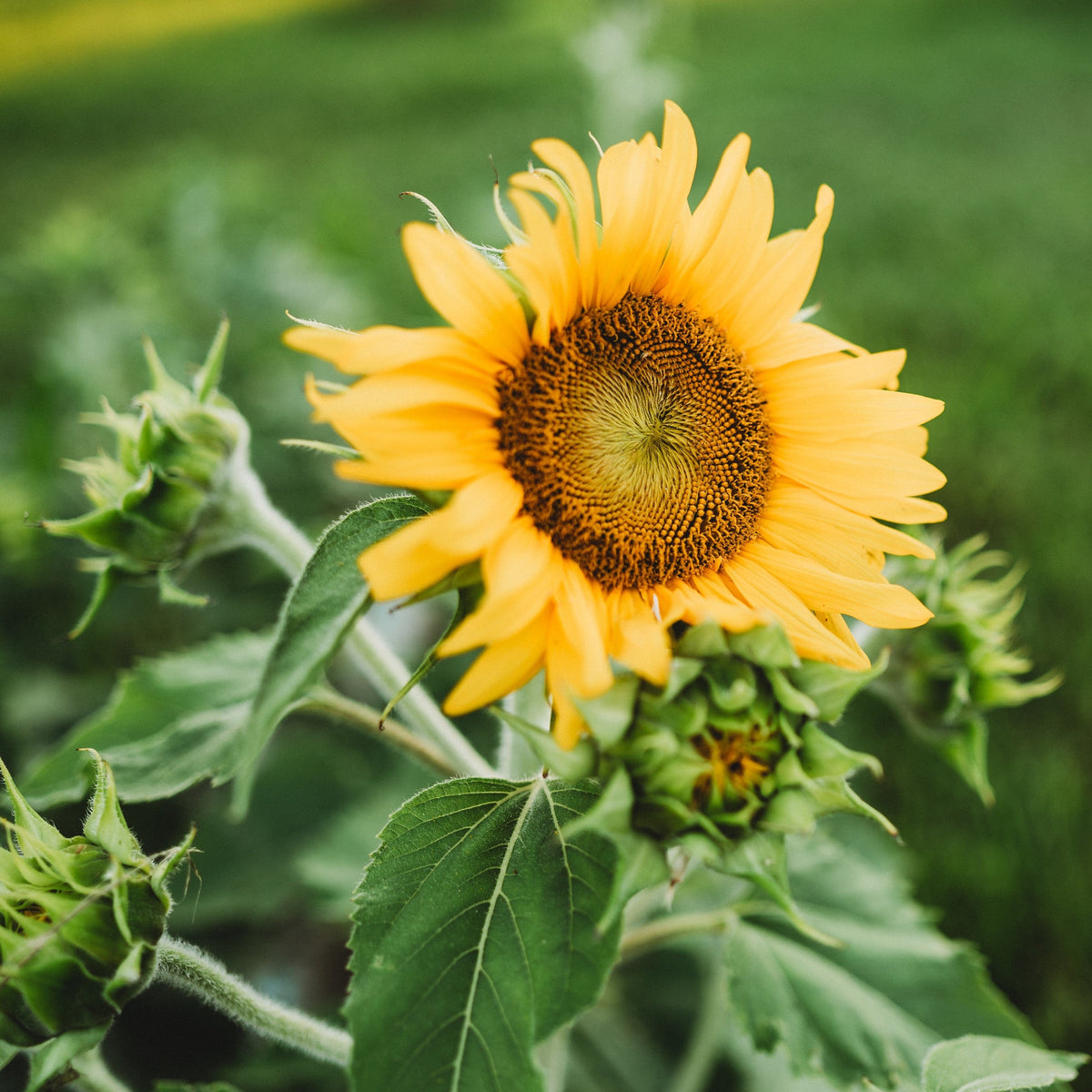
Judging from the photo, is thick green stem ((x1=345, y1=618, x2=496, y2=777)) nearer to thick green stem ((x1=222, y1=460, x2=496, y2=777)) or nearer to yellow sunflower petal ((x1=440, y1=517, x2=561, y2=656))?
thick green stem ((x1=222, y1=460, x2=496, y2=777))

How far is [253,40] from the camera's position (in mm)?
13867

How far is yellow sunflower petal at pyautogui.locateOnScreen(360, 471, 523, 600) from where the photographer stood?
0.73 m

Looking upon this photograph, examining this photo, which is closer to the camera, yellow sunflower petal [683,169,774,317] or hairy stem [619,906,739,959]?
yellow sunflower petal [683,169,774,317]

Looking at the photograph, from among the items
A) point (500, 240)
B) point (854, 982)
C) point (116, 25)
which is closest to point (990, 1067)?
point (854, 982)

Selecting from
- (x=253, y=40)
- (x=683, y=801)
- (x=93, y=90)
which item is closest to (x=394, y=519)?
(x=683, y=801)

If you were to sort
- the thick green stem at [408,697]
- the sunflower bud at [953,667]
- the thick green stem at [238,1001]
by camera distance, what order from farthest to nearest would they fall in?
the sunflower bud at [953,667] → the thick green stem at [408,697] → the thick green stem at [238,1001]

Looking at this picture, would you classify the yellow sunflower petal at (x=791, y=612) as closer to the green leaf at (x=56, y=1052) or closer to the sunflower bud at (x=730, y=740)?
the sunflower bud at (x=730, y=740)

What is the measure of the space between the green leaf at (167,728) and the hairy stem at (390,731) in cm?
9

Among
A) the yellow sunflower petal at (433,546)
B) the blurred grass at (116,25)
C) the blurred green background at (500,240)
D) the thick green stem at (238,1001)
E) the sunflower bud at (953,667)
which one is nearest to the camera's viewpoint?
the yellow sunflower petal at (433,546)

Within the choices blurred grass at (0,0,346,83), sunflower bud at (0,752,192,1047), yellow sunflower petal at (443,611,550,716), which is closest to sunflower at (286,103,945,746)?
yellow sunflower petal at (443,611,550,716)

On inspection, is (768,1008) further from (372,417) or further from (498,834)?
(372,417)

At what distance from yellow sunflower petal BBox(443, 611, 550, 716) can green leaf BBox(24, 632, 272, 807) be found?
1.41 ft

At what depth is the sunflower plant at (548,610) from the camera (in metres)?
0.75

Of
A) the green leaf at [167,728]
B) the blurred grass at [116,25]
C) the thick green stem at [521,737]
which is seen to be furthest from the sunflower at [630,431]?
the blurred grass at [116,25]
